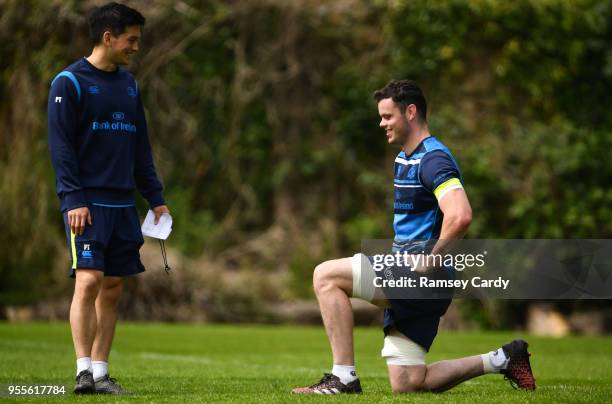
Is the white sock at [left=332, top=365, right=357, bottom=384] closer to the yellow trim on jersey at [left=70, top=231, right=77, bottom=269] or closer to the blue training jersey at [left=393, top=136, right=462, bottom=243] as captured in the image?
the blue training jersey at [left=393, top=136, right=462, bottom=243]

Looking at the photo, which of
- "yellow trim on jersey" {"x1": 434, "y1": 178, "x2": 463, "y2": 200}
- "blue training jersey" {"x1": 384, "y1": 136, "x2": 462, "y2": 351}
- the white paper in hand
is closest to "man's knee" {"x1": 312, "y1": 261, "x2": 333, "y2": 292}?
"blue training jersey" {"x1": 384, "y1": 136, "x2": 462, "y2": 351}

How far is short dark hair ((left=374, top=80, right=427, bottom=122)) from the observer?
620 cm

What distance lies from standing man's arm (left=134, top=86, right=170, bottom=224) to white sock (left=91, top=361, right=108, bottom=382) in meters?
0.95

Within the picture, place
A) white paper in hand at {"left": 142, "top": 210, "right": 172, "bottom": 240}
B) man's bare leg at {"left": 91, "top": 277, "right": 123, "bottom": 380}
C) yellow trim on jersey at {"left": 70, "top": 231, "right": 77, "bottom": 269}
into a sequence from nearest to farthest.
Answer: yellow trim on jersey at {"left": 70, "top": 231, "right": 77, "bottom": 269} → man's bare leg at {"left": 91, "top": 277, "right": 123, "bottom": 380} → white paper in hand at {"left": 142, "top": 210, "right": 172, "bottom": 240}

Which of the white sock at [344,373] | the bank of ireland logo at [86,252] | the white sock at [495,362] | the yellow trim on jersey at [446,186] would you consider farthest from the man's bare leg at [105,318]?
the white sock at [495,362]

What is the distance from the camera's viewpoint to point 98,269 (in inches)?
243

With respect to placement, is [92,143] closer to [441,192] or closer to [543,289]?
[441,192]

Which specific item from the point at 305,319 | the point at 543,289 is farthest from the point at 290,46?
the point at 543,289

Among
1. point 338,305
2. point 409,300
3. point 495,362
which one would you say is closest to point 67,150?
point 338,305

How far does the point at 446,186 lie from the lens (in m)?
5.79

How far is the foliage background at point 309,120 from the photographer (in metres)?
16.6

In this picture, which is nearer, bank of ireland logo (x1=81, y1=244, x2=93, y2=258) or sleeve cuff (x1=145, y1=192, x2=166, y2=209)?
bank of ireland logo (x1=81, y1=244, x2=93, y2=258)

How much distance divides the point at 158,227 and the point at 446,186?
6.37 ft

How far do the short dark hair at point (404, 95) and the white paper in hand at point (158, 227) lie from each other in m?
1.56
